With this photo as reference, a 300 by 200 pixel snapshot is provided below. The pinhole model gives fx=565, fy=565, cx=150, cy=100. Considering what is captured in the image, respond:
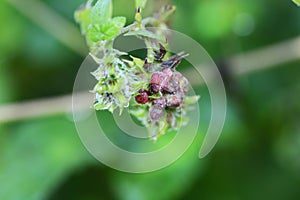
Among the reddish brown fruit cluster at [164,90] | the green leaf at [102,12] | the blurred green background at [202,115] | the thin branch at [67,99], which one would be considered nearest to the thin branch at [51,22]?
the blurred green background at [202,115]

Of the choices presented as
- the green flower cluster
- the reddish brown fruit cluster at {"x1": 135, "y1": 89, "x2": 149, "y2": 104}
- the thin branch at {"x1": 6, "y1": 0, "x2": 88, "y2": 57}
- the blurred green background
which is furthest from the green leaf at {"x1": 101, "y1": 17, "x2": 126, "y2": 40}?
the thin branch at {"x1": 6, "y1": 0, "x2": 88, "y2": 57}

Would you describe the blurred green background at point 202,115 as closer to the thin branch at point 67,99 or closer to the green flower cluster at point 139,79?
the thin branch at point 67,99

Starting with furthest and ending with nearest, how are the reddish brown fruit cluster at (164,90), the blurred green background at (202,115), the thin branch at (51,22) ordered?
the thin branch at (51,22) < the blurred green background at (202,115) < the reddish brown fruit cluster at (164,90)

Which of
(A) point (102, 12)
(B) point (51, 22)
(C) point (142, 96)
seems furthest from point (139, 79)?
(B) point (51, 22)

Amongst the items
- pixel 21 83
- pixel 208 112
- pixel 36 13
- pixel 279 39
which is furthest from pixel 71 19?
pixel 279 39

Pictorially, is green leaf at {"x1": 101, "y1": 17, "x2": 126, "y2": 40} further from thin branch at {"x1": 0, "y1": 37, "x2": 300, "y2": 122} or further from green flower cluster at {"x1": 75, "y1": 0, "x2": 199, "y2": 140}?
thin branch at {"x1": 0, "y1": 37, "x2": 300, "y2": 122}

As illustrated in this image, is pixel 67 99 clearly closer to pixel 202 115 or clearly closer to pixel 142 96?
pixel 202 115
